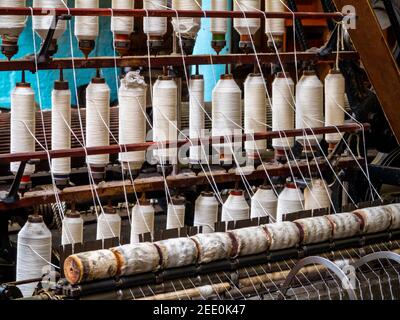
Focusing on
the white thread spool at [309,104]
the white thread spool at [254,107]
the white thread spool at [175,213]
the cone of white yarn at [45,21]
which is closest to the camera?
the cone of white yarn at [45,21]

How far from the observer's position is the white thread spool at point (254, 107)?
4.77 m

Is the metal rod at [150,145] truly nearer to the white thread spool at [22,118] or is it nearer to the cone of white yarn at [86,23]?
the white thread spool at [22,118]

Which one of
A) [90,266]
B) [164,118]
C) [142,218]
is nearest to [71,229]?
[142,218]

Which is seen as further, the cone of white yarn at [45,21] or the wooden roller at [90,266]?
the cone of white yarn at [45,21]

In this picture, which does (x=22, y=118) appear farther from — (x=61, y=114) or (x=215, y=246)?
(x=215, y=246)

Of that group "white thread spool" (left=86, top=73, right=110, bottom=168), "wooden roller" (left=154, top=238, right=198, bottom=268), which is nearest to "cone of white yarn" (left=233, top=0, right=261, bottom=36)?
"white thread spool" (left=86, top=73, right=110, bottom=168)

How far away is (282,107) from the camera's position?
193 inches

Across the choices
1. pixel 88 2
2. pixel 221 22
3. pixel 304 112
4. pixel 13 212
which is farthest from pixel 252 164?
pixel 13 212

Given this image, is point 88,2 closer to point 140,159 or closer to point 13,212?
point 140,159

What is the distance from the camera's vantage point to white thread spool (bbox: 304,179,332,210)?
5027 mm

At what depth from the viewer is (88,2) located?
4.27 metres

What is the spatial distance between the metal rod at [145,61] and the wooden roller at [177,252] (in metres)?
0.95

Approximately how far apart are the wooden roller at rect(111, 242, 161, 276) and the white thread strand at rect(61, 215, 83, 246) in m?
0.68

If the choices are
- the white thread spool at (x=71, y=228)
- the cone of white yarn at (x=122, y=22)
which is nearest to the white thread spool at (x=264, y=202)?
the white thread spool at (x=71, y=228)
